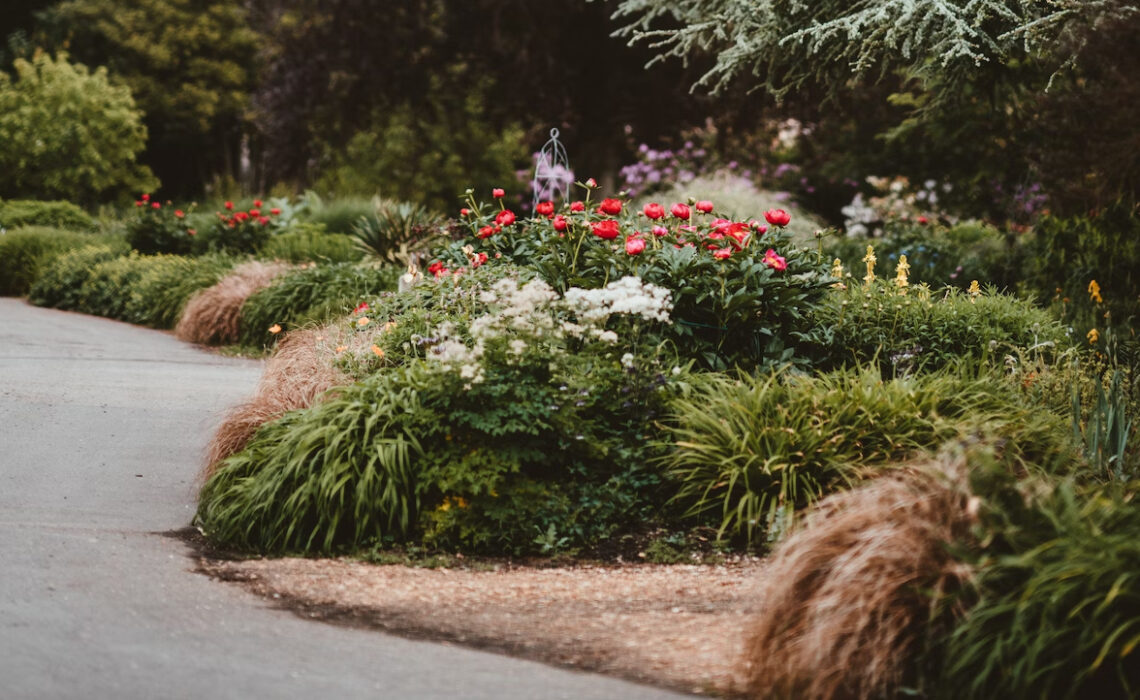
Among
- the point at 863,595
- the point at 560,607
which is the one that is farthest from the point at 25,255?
the point at 863,595

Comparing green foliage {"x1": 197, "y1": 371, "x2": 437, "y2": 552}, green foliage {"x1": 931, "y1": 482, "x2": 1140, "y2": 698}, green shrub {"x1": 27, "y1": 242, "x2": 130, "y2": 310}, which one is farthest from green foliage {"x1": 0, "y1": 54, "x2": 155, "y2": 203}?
green foliage {"x1": 931, "y1": 482, "x2": 1140, "y2": 698}

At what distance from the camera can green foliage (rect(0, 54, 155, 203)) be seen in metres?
25.1

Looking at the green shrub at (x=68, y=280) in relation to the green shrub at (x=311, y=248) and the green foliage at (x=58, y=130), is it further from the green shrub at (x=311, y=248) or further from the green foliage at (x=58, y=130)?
the green foliage at (x=58, y=130)

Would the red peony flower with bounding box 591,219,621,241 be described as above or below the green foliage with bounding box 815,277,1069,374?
above

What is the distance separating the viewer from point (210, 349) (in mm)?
11734

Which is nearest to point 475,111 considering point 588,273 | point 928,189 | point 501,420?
point 928,189

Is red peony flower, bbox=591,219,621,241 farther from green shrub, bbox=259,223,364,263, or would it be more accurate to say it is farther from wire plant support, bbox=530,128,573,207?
green shrub, bbox=259,223,364,263

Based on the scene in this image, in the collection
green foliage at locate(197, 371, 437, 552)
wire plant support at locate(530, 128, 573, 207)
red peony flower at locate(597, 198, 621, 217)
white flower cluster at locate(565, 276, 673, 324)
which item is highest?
wire plant support at locate(530, 128, 573, 207)

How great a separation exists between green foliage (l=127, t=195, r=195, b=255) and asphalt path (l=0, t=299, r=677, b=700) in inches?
289

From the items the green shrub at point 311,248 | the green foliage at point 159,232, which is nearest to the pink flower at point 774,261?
the green shrub at point 311,248

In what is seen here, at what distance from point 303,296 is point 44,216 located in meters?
10.2

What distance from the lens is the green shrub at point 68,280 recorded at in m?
14.6

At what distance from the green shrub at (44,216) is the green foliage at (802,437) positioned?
16.2 m

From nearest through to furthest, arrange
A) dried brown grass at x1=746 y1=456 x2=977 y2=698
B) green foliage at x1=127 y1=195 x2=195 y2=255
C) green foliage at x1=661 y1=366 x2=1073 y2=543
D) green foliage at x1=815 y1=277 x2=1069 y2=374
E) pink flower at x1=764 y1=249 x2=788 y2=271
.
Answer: dried brown grass at x1=746 y1=456 x2=977 y2=698 → green foliage at x1=661 y1=366 x2=1073 y2=543 → pink flower at x1=764 y1=249 x2=788 y2=271 → green foliage at x1=815 y1=277 x2=1069 y2=374 → green foliage at x1=127 y1=195 x2=195 y2=255
